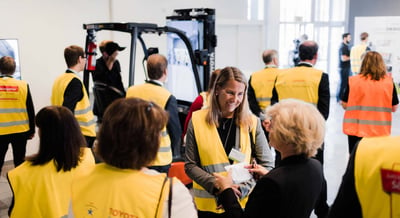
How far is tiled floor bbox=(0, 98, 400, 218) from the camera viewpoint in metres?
4.51

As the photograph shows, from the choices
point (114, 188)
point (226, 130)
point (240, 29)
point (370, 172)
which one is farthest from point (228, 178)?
point (240, 29)

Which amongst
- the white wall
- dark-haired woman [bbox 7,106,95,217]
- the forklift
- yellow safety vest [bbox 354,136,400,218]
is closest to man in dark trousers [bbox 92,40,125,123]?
the forklift

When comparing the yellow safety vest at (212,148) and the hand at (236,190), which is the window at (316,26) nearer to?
the yellow safety vest at (212,148)

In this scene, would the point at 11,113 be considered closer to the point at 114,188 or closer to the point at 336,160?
the point at 114,188

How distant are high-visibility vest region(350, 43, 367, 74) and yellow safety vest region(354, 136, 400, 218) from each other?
30.4ft

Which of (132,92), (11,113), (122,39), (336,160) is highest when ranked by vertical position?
(122,39)

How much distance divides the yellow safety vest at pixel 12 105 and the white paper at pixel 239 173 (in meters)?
2.90

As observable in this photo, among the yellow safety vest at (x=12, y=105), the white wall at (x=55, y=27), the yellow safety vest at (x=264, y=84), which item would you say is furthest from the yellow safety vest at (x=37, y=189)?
the white wall at (x=55, y=27)

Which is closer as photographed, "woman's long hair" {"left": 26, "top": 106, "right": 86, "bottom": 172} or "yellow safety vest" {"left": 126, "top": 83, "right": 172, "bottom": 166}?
"woman's long hair" {"left": 26, "top": 106, "right": 86, "bottom": 172}

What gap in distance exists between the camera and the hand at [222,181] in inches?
83.3

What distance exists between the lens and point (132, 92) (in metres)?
3.57

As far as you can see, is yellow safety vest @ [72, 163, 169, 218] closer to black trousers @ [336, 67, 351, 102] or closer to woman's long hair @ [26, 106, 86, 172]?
woman's long hair @ [26, 106, 86, 172]

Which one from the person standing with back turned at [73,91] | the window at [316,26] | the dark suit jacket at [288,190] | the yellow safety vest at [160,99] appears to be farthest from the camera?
the window at [316,26]

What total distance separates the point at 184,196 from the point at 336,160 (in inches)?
190
